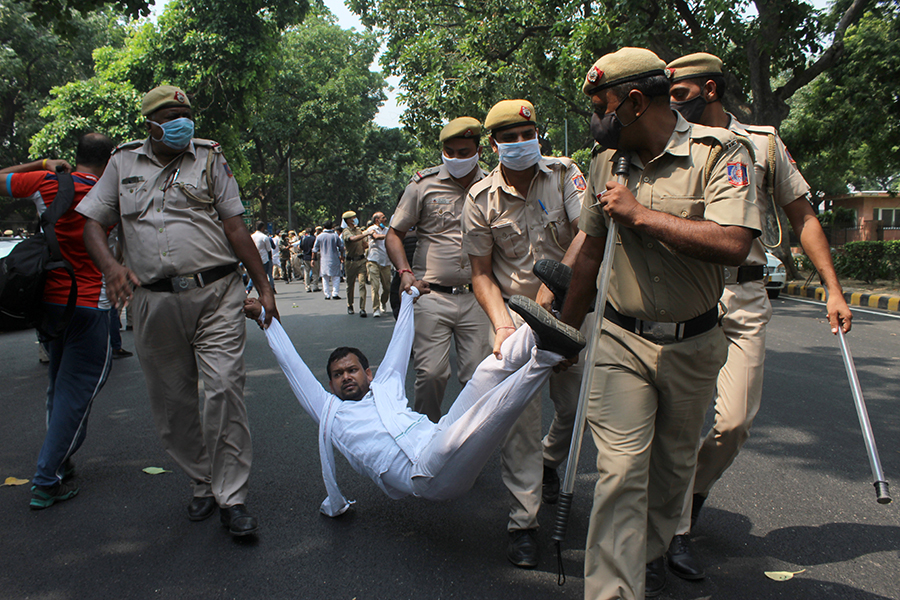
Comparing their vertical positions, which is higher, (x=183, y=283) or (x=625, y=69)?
(x=625, y=69)

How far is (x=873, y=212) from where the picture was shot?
37.1m

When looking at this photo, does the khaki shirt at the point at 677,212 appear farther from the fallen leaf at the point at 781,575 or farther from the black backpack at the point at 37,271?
the black backpack at the point at 37,271

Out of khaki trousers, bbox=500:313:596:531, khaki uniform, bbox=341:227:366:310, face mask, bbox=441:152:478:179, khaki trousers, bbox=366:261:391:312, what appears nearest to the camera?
khaki trousers, bbox=500:313:596:531

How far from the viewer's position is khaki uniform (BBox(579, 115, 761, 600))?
2213 millimetres

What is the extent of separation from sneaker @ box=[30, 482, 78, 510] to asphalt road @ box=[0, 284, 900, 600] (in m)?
0.06

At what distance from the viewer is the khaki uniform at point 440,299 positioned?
3.81 metres

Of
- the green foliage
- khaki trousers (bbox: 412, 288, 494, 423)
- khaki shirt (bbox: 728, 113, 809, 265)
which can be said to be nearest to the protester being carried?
khaki trousers (bbox: 412, 288, 494, 423)

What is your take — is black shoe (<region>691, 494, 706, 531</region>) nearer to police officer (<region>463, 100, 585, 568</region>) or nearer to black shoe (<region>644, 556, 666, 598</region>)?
black shoe (<region>644, 556, 666, 598</region>)

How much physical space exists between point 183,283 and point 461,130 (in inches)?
68.0

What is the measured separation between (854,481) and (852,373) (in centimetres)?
123

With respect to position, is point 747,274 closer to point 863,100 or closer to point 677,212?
point 677,212

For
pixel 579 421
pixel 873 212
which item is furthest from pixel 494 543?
pixel 873 212

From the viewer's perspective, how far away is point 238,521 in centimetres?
320

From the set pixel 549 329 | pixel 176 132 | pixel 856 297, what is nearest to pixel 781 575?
pixel 549 329
